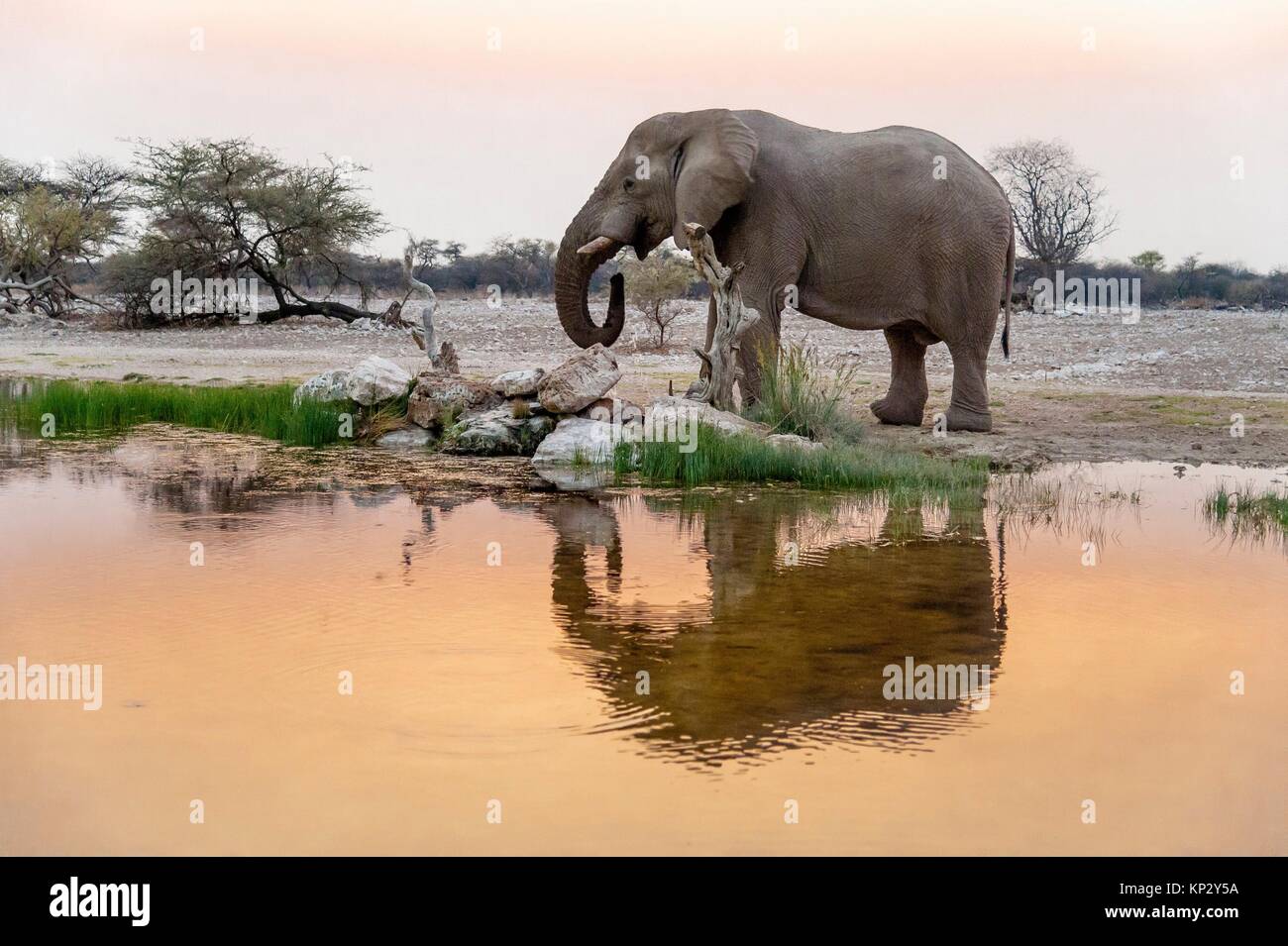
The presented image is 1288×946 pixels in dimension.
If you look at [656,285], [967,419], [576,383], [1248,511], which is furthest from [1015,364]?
[1248,511]

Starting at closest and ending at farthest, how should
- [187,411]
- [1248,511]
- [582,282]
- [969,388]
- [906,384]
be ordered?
[1248,511], [969,388], [582,282], [906,384], [187,411]

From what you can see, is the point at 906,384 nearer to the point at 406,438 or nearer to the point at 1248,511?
the point at 406,438

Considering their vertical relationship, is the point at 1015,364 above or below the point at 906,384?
above

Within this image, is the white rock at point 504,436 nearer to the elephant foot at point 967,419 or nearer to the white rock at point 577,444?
the white rock at point 577,444

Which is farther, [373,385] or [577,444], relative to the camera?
[373,385]

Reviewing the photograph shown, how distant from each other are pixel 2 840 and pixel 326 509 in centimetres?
451

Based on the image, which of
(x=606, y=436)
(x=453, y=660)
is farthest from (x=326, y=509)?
(x=453, y=660)

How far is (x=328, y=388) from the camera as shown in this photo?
11.5 meters

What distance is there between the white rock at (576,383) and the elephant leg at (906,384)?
8.77 feet

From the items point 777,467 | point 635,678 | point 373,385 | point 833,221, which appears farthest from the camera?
point 373,385

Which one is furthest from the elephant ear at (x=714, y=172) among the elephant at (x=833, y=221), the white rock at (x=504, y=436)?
the white rock at (x=504, y=436)

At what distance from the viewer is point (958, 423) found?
37.4 ft

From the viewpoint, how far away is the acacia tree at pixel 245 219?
23781 mm

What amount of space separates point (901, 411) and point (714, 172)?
259 cm
